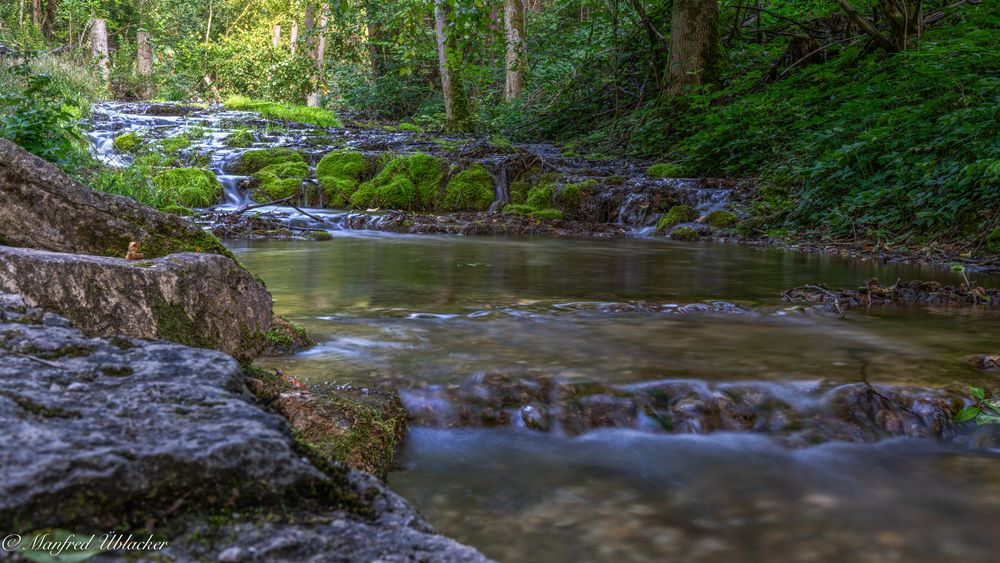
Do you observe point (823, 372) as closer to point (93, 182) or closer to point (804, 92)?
point (93, 182)

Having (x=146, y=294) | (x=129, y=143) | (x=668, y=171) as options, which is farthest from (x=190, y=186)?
(x=146, y=294)

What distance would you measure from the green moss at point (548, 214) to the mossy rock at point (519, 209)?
4.6 inches

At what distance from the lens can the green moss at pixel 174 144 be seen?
559 inches

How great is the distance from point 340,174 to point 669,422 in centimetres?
1143

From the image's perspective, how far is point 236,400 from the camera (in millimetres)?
1272

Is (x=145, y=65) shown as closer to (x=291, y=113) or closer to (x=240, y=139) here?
(x=291, y=113)

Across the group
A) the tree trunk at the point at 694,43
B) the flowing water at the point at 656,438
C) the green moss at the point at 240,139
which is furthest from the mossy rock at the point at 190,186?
the tree trunk at the point at 694,43

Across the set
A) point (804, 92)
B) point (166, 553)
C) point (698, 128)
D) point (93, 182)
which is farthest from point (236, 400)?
point (698, 128)

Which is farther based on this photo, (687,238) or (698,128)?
(698,128)

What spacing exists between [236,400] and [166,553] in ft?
1.34

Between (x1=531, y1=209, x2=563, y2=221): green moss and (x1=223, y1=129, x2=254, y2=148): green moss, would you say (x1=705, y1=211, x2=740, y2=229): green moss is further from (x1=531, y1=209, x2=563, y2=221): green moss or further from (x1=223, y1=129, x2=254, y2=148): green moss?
(x1=223, y1=129, x2=254, y2=148): green moss

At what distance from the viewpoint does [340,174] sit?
43.2 feet

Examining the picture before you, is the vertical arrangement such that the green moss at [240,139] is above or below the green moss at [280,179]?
above

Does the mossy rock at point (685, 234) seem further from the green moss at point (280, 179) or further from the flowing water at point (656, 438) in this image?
the green moss at point (280, 179)
